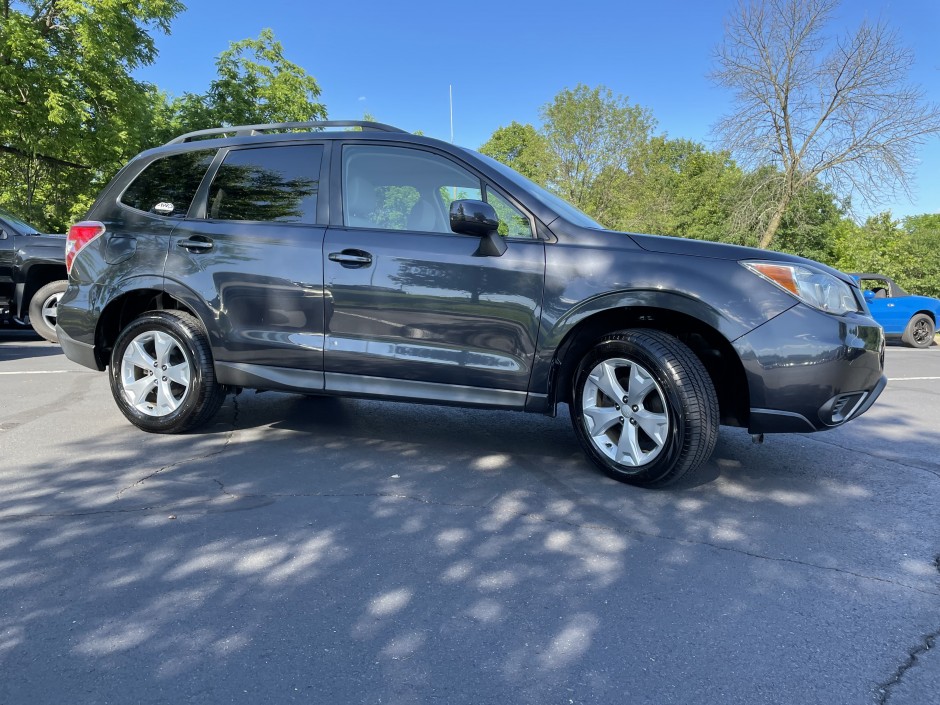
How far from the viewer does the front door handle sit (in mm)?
3777

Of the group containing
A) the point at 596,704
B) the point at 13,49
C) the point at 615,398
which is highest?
the point at 13,49

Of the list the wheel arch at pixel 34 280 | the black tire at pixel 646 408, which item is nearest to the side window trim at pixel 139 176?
the black tire at pixel 646 408

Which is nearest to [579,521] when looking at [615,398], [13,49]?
[615,398]

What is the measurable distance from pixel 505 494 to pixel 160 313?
8.29ft

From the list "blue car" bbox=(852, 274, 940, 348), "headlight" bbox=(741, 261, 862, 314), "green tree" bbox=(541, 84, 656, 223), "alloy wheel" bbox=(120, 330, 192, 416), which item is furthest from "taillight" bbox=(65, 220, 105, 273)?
"green tree" bbox=(541, 84, 656, 223)

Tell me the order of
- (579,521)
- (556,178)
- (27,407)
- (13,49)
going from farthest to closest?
(556,178) → (13,49) → (27,407) → (579,521)

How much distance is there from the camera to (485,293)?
358 cm

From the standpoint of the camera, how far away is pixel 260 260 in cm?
398

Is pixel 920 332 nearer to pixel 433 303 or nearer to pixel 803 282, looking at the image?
pixel 803 282

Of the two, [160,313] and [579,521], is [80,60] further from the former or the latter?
[579,521]

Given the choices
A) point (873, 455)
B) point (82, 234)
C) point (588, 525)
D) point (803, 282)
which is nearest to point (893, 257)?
point (873, 455)

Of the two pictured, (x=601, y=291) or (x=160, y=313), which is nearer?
(x=601, y=291)

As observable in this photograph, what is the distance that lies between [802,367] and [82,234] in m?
4.45

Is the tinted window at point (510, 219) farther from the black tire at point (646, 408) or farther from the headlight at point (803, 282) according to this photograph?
the headlight at point (803, 282)
